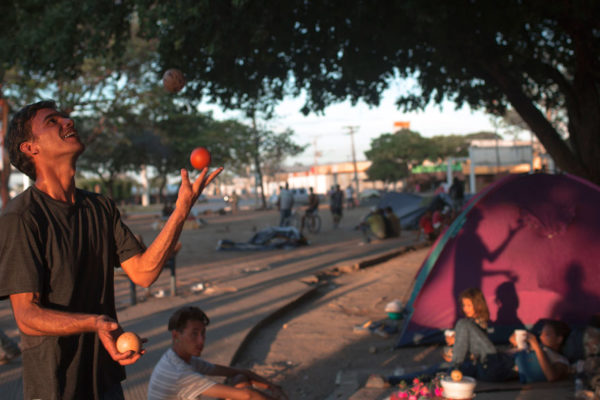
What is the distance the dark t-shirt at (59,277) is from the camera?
1.99 metres

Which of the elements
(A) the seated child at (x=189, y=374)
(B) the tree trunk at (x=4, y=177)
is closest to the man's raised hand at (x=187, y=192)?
(A) the seated child at (x=189, y=374)

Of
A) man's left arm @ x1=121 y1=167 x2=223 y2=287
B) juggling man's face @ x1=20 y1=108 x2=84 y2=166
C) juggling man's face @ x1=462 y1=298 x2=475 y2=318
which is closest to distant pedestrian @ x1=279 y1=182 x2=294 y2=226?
juggling man's face @ x1=462 y1=298 x2=475 y2=318

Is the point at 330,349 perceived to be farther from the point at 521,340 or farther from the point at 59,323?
the point at 59,323

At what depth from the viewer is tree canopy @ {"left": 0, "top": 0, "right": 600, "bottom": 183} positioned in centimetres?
841

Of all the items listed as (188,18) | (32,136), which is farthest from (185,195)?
(188,18)

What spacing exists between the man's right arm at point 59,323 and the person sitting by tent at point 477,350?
169 inches

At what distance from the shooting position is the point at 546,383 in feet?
17.3

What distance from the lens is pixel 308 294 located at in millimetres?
10023

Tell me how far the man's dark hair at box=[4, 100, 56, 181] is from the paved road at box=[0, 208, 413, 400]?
3.25 m

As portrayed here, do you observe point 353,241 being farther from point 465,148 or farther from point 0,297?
point 465,148

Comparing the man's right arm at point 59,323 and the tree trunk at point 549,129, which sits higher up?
the tree trunk at point 549,129

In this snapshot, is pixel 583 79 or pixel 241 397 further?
pixel 583 79

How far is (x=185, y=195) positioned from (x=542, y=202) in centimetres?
561

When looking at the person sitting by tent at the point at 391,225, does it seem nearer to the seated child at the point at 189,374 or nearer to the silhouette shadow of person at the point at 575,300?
the silhouette shadow of person at the point at 575,300
